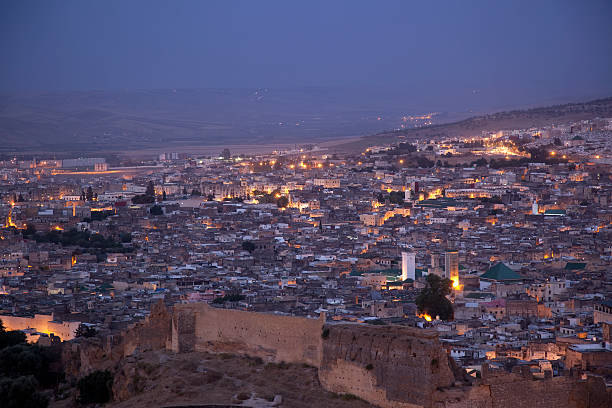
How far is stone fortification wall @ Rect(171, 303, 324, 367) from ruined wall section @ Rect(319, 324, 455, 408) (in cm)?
58

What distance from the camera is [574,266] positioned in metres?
48.1

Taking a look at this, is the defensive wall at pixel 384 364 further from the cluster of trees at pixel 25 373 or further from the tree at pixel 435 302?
the tree at pixel 435 302

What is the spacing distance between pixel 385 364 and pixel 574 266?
101ft

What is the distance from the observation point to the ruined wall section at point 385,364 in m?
18.3

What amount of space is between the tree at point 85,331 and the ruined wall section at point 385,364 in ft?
42.8

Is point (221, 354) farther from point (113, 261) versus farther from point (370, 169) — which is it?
point (370, 169)

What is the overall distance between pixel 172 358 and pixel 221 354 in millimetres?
1186

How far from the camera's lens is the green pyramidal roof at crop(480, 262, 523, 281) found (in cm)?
4275

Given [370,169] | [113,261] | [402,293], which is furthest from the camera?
[370,169]

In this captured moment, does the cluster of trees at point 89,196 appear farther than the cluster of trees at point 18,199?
No

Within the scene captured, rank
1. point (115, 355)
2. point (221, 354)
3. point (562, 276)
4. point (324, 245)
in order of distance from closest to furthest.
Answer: point (221, 354), point (115, 355), point (562, 276), point (324, 245)

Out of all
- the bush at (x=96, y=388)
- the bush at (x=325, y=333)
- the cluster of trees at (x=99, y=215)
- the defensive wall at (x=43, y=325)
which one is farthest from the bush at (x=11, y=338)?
the cluster of trees at (x=99, y=215)

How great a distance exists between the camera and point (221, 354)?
902 inches

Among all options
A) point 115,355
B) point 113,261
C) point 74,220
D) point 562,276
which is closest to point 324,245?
point 113,261
